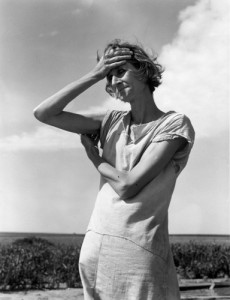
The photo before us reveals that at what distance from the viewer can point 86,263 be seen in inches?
64.7

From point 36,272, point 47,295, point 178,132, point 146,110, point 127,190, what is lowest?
point 47,295

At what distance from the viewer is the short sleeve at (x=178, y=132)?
1.64 meters

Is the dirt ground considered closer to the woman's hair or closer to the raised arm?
the raised arm

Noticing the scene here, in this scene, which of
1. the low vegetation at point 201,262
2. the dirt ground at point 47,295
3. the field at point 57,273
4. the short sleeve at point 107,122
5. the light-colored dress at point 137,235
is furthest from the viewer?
the low vegetation at point 201,262

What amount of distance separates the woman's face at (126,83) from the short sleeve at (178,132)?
0.16 m

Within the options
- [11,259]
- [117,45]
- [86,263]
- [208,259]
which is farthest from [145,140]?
[208,259]

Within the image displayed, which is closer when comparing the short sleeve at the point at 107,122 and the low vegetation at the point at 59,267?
the short sleeve at the point at 107,122

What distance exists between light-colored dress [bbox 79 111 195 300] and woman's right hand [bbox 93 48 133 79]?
0.83ft

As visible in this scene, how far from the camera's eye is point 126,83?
66.2 inches

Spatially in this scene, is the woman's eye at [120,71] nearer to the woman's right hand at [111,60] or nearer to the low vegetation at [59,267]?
the woman's right hand at [111,60]

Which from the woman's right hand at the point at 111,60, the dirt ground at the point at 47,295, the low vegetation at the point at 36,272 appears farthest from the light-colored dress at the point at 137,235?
the low vegetation at the point at 36,272

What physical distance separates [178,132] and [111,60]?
1.18ft

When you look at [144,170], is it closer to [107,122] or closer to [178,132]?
[178,132]

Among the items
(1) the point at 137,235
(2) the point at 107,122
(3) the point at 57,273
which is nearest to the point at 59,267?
(3) the point at 57,273
